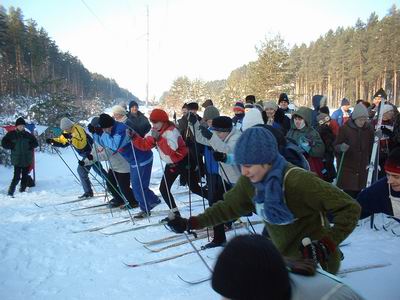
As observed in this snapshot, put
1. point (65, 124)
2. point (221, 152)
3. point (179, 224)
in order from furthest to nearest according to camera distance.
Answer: point (65, 124), point (221, 152), point (179, 224)

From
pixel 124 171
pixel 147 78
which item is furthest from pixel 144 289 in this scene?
pixel 147 78

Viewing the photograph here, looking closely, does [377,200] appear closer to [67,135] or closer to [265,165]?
[265,165]

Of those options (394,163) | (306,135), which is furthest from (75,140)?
(394,163)

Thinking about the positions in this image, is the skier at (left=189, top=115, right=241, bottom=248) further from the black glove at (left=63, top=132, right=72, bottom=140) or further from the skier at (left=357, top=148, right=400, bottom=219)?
the black glove at (left=63, top=132, right=72, bottom=140)

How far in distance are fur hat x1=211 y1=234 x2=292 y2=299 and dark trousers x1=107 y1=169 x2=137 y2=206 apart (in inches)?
261

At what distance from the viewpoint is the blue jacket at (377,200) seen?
3.04 m

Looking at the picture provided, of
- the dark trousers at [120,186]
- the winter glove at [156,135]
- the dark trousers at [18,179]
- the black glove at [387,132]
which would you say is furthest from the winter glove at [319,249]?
the dark trousers at [18,179]

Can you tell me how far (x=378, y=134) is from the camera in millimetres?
5988

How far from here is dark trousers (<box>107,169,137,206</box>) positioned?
7621 millimetres

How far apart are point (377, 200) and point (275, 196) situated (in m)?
1.35

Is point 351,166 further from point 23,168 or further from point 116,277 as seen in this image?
point 23,168

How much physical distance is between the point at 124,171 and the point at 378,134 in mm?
5096

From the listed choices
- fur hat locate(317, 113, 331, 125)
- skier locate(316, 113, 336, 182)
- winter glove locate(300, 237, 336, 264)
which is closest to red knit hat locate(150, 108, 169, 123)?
skier locate(316, 113, 336, 182)

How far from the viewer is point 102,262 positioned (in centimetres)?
490
